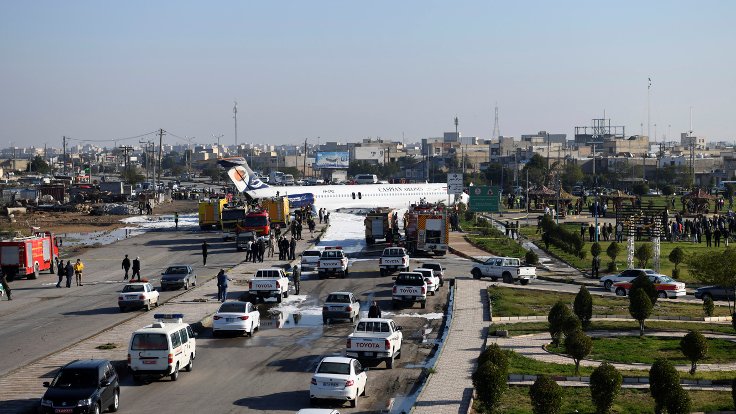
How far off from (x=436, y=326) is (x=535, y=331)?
368cm

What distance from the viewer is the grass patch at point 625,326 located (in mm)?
30547

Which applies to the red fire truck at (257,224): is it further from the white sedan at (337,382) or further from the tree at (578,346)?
the white sedan at (337,382)

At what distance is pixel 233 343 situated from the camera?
2958 cm

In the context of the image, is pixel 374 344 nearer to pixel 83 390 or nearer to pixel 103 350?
pixel 103 350

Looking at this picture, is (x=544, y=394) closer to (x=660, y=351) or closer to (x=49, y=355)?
(x=660, y=351)

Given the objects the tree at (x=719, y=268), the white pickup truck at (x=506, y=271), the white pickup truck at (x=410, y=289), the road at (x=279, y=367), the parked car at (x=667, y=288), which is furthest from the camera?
the white pickup truck at (x=506, y=271)

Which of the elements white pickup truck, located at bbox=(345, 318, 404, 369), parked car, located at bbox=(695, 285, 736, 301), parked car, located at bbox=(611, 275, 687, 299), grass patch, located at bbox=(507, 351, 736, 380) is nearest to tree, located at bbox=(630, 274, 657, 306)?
parked car, located at bbox=(611, 275, 687, 299)

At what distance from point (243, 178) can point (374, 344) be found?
68562mm

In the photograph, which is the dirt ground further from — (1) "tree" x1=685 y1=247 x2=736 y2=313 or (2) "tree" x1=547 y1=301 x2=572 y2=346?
(2) "tree" x1=547 y1=301 x2=572 y2=346

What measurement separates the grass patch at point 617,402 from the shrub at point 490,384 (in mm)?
310

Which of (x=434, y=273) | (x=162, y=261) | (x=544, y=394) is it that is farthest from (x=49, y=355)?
(x=162, y=261)

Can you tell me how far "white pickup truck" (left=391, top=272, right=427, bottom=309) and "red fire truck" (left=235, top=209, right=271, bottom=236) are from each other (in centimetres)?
2617

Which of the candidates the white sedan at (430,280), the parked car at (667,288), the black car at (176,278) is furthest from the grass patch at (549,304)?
the black car at (176,278)

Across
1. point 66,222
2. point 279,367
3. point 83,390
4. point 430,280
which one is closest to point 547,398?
point 83,390
